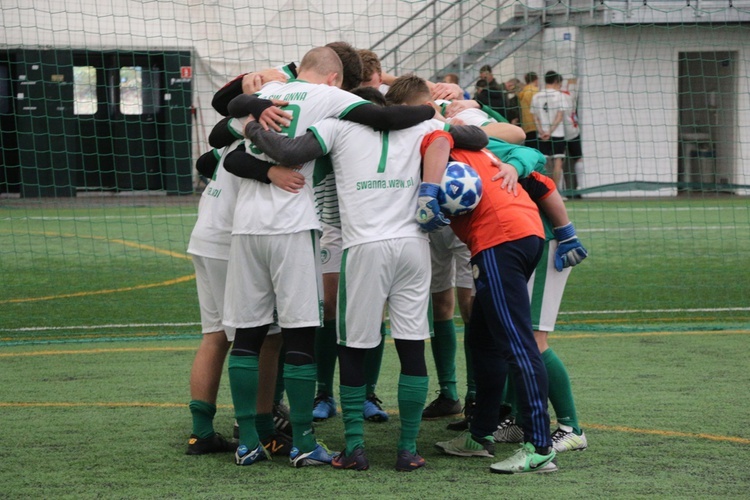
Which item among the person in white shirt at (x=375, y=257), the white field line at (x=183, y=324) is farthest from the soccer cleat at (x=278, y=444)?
the white field line at (x=183, y=324)

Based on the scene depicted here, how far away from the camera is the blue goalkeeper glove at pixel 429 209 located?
430cm

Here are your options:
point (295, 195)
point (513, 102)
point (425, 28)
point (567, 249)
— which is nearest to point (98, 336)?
point (295, 195)

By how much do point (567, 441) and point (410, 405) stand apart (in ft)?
2.68

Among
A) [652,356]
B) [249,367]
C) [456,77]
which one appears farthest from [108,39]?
[249,367]

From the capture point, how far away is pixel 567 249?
15.4ft

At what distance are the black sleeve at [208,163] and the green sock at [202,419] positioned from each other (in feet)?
3.63

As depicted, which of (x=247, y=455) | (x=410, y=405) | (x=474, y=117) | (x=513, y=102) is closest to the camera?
(x=410, y=405)

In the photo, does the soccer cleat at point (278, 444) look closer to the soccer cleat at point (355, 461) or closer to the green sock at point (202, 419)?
the green sock at point (202, 419)

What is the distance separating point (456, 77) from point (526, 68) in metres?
3.60

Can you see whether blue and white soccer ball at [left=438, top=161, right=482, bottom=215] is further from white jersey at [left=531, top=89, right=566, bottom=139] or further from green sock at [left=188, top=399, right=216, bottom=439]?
white jersey at [left=531, top=89, right=566, bottom=139]

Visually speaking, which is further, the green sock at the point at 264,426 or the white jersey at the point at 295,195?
the green sock at the point at 264,426

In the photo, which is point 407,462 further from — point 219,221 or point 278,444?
point 219,221

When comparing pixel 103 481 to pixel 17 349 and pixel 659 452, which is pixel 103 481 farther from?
pixel 17 349

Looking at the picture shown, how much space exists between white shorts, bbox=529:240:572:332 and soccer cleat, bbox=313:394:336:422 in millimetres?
1410
